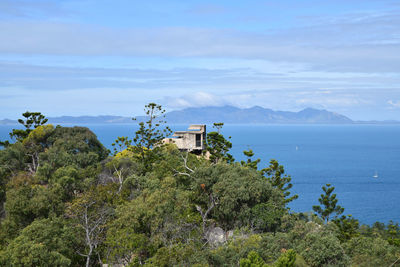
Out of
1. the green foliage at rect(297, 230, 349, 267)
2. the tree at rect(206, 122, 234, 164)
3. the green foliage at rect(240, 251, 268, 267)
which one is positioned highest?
the tree at rect(206, 122, 234, 164)

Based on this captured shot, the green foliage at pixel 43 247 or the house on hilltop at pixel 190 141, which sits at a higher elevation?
A: the house on hilltop at pixel 190 141

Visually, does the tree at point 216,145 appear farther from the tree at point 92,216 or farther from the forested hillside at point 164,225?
the tree at point 92,216

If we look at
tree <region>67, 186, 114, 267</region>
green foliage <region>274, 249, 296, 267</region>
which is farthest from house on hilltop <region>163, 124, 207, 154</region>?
green foliage <region>274, 249, 296, 267</region>

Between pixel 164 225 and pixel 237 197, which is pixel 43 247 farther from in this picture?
pixel 237 197

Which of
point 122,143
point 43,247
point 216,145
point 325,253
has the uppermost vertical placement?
point 122,143

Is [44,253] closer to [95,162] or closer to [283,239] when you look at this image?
[283,239]

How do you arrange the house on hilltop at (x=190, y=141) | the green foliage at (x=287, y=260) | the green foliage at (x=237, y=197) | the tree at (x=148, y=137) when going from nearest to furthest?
the green foliage at (x=287, y=260) < the green foliage at (x=237, y=197) < the tree at (x=148, y=137) < the house on hilltop at (x=190, y=141)

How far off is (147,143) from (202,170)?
10680mm

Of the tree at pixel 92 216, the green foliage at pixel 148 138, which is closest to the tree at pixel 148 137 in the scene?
the green foliage at pixel 148 138

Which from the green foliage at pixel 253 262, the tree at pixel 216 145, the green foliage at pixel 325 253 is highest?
the tree at pixel 216 145

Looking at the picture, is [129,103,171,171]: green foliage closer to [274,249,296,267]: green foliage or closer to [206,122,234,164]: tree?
[206,122,234,164]: tree

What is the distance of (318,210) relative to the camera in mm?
33812

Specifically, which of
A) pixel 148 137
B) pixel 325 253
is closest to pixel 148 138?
pixel 148 137

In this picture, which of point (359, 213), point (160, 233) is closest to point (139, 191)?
point (160, 233)
